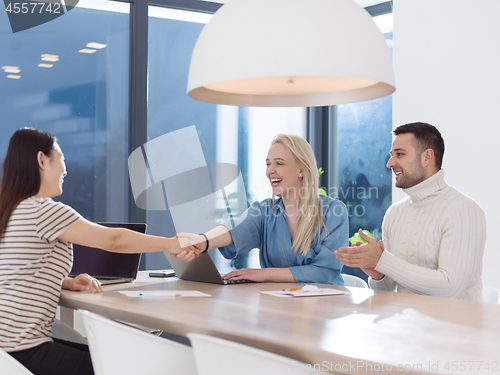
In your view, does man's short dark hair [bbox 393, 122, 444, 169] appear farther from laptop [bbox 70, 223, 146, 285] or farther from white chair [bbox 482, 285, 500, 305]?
laptop [bbox 70, 223, 146, 285]

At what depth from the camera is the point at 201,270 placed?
227 cm

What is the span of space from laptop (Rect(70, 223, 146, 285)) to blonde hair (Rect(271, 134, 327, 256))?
0.76 metres

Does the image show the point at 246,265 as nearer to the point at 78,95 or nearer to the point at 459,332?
the point at 78,95

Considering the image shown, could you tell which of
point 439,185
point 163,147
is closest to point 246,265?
point 163,147

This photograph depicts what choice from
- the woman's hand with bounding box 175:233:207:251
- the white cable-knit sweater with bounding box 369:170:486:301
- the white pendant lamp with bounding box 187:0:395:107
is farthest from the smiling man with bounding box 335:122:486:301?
the white pendant lamp with bounding box 187:0:395:107

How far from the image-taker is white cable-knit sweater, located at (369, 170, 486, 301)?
211 centimetres

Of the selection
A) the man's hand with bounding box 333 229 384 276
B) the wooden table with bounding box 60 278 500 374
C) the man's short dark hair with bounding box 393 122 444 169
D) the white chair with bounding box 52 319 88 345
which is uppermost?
the man's short dark hair with bounding box 393 122 444 169

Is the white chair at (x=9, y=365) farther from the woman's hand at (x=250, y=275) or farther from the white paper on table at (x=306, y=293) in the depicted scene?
the woman's hand at (x=250, y=275)

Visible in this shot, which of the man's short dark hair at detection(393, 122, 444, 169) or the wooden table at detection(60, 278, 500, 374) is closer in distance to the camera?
the wooden table at detection(60, 278, 500, 374)

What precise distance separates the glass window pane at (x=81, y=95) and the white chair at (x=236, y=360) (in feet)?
10.6

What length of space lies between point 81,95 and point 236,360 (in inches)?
136

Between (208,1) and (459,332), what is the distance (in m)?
3.98

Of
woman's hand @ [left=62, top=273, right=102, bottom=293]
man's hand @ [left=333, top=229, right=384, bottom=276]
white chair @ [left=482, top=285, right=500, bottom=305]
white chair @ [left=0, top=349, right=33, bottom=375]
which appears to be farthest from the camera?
white chair @ [left=482, top=285, right=500, bottom=305]

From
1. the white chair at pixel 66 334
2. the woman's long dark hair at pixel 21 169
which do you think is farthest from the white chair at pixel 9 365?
the white chair at pixel 66 334
